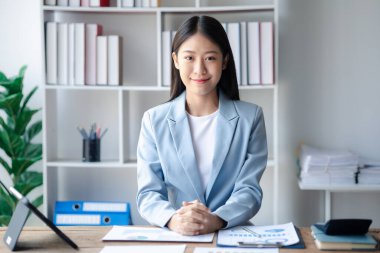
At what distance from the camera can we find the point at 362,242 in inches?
64.7

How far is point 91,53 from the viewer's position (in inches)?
127

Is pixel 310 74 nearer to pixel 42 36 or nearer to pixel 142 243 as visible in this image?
pixel 42 36

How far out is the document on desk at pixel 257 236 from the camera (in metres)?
1.69

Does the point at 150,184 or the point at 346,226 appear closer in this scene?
the point at 346,226

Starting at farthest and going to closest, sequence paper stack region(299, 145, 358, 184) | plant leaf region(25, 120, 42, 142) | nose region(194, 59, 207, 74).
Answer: plant leaf region(25, 120, 42, 142)
paper stack region(299, 145, 358, 184)
nose region(194, 59, 207, 74)

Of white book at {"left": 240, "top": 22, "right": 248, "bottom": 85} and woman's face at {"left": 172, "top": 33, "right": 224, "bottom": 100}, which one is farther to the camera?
white book at {"left": 240, "top": 22, "right": 248, "bottom": 85}

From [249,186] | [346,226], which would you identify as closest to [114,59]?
[249,186]

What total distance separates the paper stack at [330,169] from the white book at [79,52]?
1240 millimetres

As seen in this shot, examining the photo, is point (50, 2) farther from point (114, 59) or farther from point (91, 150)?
point (91, 150)

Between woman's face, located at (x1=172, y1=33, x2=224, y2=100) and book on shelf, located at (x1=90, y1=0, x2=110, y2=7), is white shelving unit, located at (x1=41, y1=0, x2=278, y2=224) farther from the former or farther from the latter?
woman's face, located at (x1=172, y1=33, x2=224, y2=100)

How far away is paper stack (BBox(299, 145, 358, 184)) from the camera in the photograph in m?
3.09

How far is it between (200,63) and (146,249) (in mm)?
726

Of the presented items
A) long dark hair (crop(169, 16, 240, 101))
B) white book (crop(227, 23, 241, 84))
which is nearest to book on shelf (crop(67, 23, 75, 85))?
white book (crop(227, 23, 241, 84))

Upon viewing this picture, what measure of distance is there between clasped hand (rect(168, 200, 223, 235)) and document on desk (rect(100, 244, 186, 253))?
0.12 m
